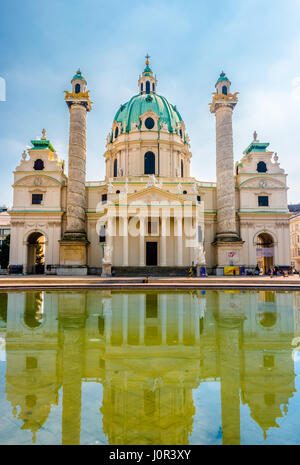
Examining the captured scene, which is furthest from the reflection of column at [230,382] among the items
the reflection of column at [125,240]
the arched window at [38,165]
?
the arched window at [38,165]

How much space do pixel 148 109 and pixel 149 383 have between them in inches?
1925

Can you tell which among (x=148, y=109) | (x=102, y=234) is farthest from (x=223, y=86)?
(x=102, y=234)

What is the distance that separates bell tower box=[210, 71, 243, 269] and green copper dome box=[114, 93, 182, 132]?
9867mm

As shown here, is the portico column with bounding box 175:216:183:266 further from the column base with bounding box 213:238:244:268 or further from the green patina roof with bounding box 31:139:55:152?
the green patina roof with bounding box 31:139:55:152

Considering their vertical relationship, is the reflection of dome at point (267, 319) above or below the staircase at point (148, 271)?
below

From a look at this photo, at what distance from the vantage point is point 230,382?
4.56 m

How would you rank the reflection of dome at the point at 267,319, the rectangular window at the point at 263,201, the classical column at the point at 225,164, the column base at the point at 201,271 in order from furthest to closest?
Answer: the rectangular window at the point at 263,201 < the classical column at the point at 225,164 < the column base at the point at 201,271 < the reflection of dome at the point at 267,319

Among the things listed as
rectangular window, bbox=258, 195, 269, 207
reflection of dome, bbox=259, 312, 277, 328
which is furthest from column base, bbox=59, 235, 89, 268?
reflection of dome, bbox=259, 312, 277, 328

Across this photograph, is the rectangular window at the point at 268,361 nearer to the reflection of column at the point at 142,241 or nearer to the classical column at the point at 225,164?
the reflection of column at the point at 142,241

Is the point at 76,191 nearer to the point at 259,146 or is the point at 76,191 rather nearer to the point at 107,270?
the point at 107,270

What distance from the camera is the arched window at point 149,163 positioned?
152 feet

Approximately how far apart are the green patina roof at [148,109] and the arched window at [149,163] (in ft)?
17.6

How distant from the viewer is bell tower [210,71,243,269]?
3769 centimetres
